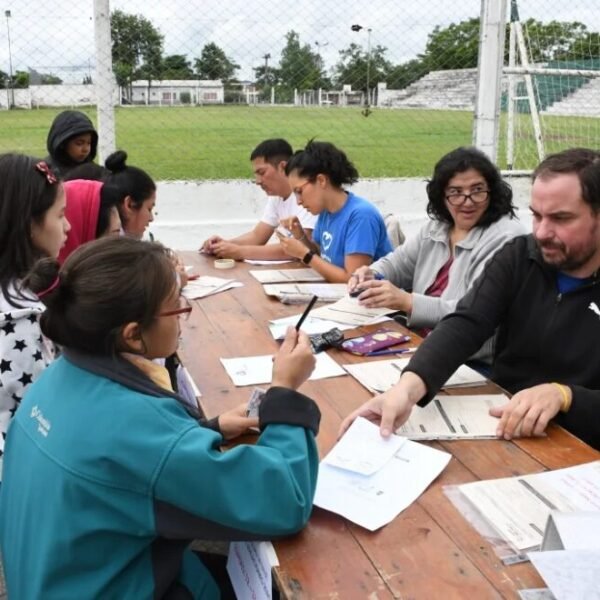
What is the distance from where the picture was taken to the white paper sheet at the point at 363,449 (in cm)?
142

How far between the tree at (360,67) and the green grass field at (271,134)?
0.83 ft

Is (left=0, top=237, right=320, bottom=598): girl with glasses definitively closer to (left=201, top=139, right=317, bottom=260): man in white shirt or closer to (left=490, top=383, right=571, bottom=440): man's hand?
(left=490, top=383, right=571, bottom=440): man's hand

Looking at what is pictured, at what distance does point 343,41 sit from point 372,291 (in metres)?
3.17

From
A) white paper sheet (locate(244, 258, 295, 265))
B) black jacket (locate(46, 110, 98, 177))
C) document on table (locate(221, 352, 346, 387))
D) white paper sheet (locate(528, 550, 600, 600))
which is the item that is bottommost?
white paper sheet (locate(528, 550, 600, 600))

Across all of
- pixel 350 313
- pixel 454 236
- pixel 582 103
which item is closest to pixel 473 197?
pixel 454 236

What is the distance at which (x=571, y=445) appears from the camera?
1.54 metres

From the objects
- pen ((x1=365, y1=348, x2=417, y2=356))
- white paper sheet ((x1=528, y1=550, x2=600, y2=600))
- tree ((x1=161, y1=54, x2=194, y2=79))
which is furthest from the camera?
tree ((x1=161, y1=54, x2=194, y2=79))

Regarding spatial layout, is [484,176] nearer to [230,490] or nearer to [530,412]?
[530,412]

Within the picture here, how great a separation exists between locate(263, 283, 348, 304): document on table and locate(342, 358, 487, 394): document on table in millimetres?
769

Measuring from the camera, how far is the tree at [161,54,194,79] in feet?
16.1

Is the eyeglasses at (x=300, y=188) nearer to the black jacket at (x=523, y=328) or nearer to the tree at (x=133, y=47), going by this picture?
the black jacket at (x=523, y=328)

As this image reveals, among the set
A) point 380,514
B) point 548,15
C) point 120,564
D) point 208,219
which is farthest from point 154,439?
point 548,15

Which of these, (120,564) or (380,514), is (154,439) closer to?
(120,564)

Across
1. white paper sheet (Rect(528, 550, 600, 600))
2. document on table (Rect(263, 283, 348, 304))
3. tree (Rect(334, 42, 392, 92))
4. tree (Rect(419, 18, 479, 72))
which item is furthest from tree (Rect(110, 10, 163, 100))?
white paper sheet (Rect(528, 550, 600, 600))
